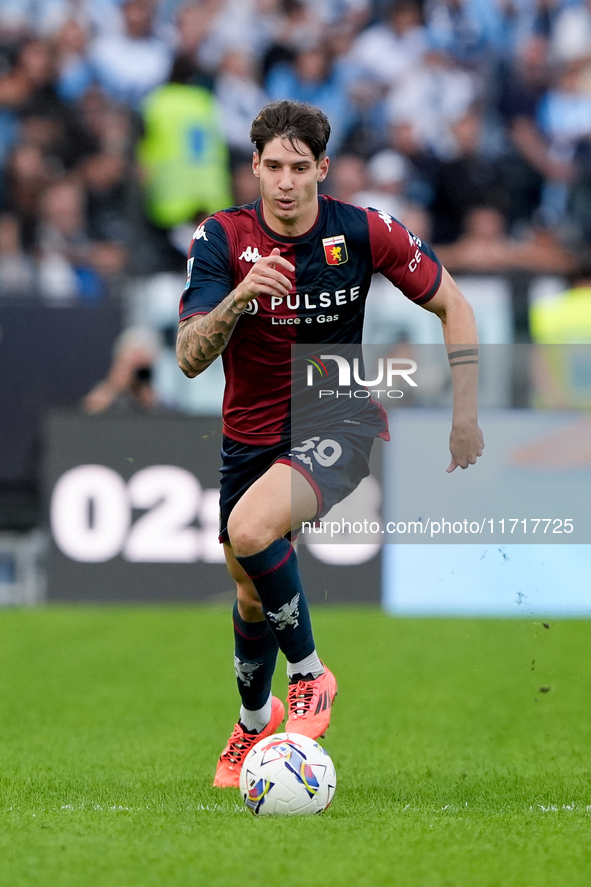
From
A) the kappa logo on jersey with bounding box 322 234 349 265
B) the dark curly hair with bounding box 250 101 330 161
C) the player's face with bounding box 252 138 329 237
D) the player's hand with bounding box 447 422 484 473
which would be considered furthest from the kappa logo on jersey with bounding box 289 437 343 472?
the dark curly hair with bounding box 250 101 330 161

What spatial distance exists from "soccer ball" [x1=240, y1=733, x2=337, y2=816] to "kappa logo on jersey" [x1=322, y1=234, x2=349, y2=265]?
169cm

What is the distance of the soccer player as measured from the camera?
4262 millimetres

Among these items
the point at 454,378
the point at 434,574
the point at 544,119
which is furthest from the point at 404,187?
the point at 454,378

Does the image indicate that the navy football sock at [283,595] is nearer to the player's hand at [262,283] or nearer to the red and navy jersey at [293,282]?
the red and navy jersey at [293,282]

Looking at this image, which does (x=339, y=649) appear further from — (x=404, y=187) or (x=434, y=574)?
(x=404, y=187)

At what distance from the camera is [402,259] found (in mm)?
4582

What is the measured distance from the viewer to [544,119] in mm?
12977

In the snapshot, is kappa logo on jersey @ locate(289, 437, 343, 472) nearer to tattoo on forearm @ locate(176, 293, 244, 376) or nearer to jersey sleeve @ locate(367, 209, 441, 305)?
tattoo on forearm @ locate(176, 293, 244, 376)

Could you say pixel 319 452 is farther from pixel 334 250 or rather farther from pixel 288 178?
pixel 288 178

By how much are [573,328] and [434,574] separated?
4.68 metres

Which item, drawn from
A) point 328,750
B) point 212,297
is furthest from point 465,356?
point 328,750

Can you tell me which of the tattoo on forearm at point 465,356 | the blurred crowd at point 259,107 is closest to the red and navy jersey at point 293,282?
the tattoo on forearm at point 465,356

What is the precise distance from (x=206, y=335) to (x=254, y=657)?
1355 mm

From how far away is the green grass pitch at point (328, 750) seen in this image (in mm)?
3295
